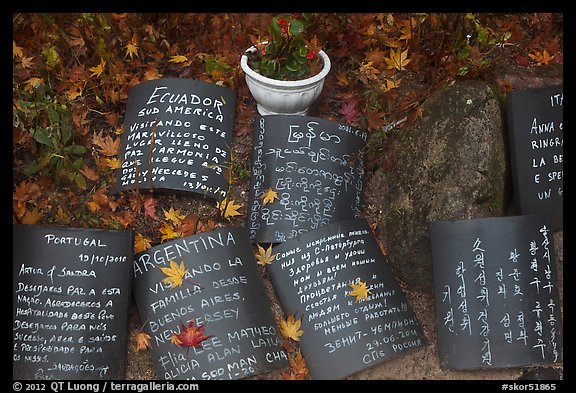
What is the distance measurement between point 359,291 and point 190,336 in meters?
0.87

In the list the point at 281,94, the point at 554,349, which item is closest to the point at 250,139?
the point at 281,94

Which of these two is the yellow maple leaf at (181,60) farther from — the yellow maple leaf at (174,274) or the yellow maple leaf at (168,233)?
the yellow maple leaf at (174,274)

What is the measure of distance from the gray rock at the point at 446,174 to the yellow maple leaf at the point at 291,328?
0.66 meters

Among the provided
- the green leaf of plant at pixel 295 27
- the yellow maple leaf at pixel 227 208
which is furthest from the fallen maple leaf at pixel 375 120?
the yellow maple leaf at pixel 227 208

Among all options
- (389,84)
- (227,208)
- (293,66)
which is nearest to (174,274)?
(227,208)

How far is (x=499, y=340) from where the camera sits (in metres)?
2.94

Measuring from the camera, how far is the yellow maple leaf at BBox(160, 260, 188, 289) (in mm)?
3082

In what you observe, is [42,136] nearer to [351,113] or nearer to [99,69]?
[99,69]

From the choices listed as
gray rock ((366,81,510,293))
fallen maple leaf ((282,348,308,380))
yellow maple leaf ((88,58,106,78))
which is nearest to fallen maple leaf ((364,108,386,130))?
gray rock ((366,81,510,293))

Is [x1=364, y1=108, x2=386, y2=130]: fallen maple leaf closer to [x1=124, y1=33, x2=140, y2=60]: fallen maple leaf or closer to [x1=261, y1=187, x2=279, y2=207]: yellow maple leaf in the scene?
[x1=261, y1=187, x2=279, y2=207]: yellow maple leaf

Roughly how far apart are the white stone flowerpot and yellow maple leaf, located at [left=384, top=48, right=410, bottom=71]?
19.0 inches

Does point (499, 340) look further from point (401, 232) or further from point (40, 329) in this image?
point (40, 329)

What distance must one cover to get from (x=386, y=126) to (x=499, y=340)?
1.43 metres

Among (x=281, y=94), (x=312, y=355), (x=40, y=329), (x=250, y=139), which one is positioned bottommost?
(x=312, y=355)
